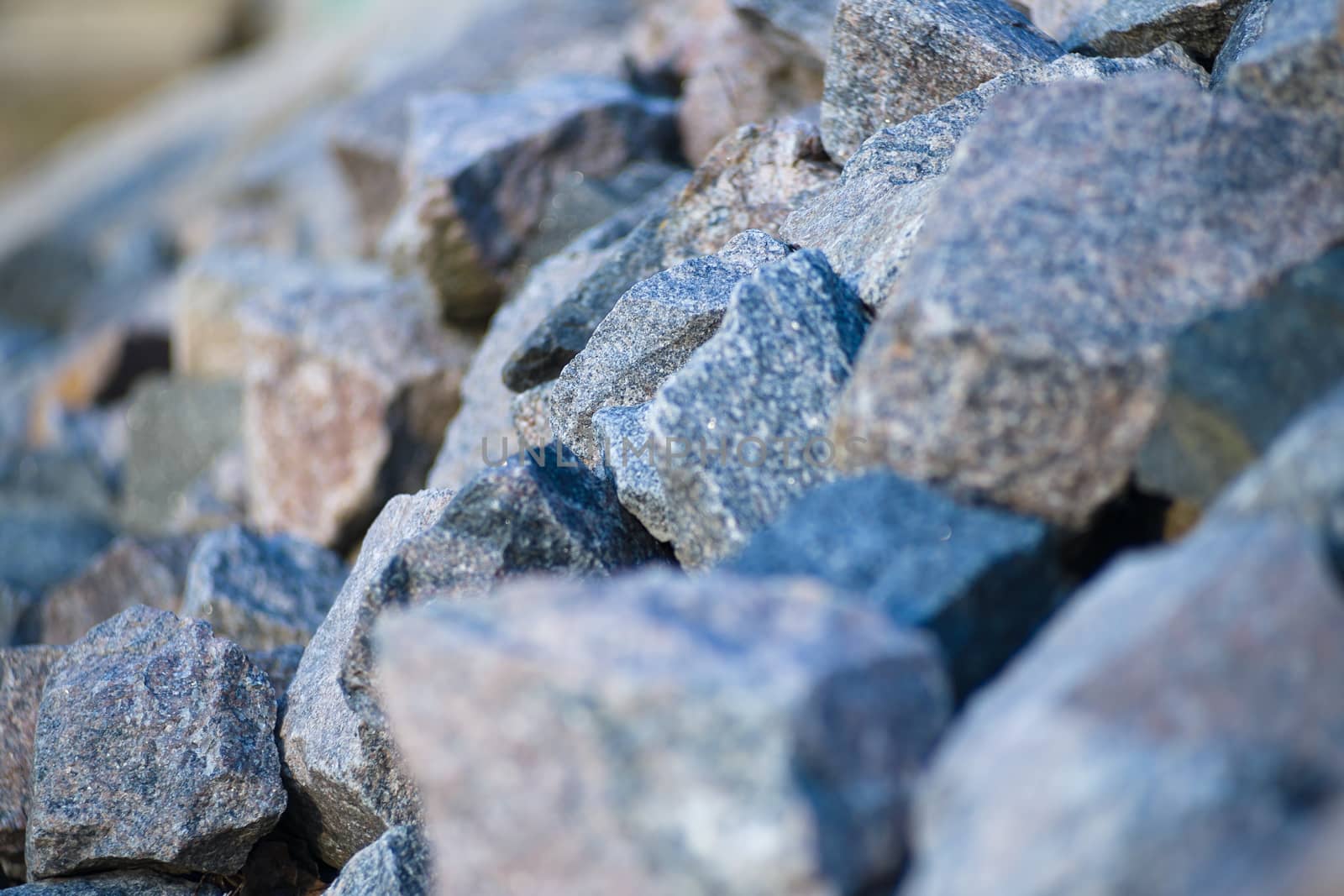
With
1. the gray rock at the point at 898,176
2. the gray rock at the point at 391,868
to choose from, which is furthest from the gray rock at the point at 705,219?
the gray rock at the point at 391,868

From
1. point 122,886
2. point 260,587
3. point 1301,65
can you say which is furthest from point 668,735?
point 260,587

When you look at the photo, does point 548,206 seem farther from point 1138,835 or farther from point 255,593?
point 1138,835

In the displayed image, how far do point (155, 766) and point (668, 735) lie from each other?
1.75 meters

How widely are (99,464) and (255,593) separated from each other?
420 centimetres

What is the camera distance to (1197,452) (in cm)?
189

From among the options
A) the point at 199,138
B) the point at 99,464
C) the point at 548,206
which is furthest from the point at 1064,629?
the point at 199,138

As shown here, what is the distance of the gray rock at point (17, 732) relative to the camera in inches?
117

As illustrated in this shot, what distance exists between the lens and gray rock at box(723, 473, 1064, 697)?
1.81m

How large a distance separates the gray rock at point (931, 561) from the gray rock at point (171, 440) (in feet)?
17.0

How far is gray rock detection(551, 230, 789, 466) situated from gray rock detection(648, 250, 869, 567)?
1.40 ft

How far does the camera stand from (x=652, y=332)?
285 cm

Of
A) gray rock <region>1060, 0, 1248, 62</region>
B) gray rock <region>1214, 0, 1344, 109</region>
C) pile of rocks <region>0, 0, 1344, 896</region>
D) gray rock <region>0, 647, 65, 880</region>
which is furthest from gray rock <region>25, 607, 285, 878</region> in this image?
gray rock <region>1060, 0, 1248, 62</region>

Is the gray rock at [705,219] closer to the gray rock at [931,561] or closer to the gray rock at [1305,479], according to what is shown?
the gray rock at [931,561]

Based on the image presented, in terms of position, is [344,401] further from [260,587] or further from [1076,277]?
[1076,277]
